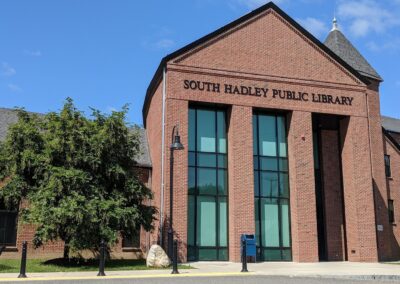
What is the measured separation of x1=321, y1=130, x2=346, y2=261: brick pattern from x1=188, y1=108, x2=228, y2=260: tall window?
576 centimetres

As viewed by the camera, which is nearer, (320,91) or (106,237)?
(106,237)

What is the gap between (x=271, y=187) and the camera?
23234mm

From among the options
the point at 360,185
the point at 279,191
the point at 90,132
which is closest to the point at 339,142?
the point at 360,185

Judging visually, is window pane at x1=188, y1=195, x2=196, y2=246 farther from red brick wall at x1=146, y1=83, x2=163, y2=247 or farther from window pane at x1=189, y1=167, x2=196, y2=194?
red brick wall at x1=146, y1=83, x2=163, y2=247

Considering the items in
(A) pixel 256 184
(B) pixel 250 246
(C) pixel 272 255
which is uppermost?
(A) pixel 256 184

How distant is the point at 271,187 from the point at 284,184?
0.74 metres

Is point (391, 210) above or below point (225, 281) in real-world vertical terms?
above

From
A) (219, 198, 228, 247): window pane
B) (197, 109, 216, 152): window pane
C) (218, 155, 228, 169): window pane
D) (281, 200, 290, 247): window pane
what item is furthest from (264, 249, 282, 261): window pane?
(197, 109, 216, 152): window pane

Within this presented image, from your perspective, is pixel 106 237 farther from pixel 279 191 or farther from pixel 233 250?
pixel 279 191

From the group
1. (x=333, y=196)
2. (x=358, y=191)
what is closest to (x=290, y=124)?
(x=333, y=196)

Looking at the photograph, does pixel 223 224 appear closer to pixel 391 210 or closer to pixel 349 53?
pixel 391 210

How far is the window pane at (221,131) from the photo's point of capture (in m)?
22.9

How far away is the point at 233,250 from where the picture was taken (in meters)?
21.3

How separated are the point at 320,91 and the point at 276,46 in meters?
3.22
